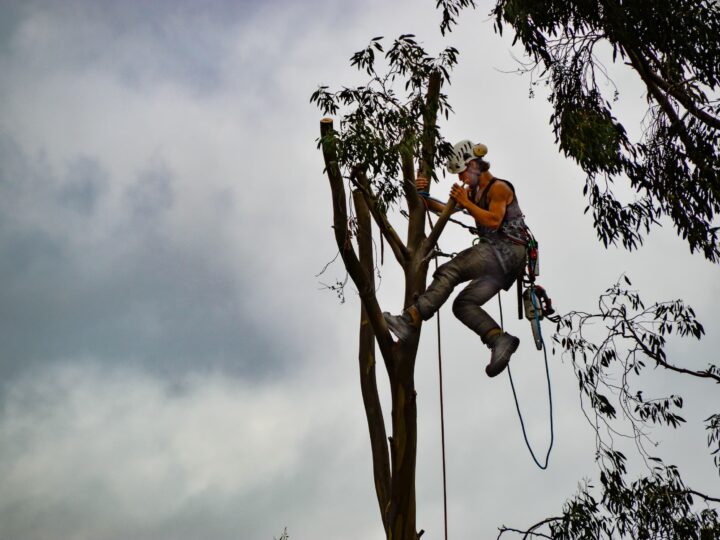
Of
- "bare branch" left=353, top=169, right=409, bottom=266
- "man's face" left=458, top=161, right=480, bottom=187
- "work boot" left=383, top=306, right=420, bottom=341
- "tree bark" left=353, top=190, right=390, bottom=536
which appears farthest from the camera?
"tree bark" left=353, top=190, right=390, bottom=536

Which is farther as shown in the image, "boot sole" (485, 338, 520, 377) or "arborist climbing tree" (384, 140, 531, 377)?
"arborist climbing tree" (384, 140, 531, 377)

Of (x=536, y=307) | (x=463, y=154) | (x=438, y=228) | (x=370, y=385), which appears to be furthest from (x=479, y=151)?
(x=370, y=385)

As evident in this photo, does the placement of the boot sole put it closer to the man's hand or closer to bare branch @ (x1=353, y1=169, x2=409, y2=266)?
the man's hand

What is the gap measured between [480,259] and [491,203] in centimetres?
42

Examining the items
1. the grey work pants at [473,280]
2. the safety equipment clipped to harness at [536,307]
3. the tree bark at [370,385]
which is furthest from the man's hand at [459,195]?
the tree bark at [370,385]

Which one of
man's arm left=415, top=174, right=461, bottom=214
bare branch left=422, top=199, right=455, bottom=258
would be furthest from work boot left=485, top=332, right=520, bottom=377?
man's arm left=415, top=174, right=461, bottom=214

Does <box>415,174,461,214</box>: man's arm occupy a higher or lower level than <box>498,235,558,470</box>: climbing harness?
higher

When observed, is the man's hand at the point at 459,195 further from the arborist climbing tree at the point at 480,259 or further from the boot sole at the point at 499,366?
the boot sole at the point at 499,366

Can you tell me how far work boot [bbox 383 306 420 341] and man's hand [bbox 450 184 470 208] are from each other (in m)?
0.84

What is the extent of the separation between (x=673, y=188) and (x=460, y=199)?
4.53 m

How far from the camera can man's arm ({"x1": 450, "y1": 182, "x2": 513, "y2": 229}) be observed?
23.0 ft

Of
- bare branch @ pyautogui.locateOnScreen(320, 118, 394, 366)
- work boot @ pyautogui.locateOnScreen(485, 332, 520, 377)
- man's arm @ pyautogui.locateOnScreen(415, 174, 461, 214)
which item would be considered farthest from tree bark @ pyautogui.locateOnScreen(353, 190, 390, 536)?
work boot @ pyautogui.locateOnScreen(485, 332, 520, 377)

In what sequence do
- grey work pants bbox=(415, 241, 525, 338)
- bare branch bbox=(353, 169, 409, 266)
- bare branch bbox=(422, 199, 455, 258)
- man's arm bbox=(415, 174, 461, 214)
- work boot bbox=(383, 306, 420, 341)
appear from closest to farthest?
grey work pants bbox=(415, 241, 525, 338) → work boot bbox=(383, 306, 420, 341) → bare branch bbox=(422, 199, 455, 258) → man's arm bbox=(415, 174, 461, 214) → bare branch bbox=(353, 169, 409, 266)

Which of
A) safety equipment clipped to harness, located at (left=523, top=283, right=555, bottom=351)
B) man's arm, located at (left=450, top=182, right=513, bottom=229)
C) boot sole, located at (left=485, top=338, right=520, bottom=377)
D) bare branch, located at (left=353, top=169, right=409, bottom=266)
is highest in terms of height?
bare branch, located at (left=353, top=169, right=409, bottom=266)
